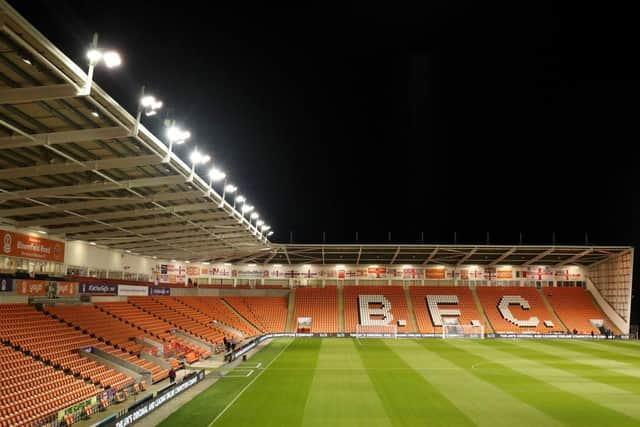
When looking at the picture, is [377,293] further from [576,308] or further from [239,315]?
[576,308]

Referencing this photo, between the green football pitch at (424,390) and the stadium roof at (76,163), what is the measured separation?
9.70 m

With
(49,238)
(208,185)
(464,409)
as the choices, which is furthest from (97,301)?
(464,409)

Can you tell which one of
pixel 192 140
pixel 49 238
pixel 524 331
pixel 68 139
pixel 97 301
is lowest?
pixel 524 331

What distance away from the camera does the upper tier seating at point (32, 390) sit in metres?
16.0

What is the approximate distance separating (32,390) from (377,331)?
134 feet

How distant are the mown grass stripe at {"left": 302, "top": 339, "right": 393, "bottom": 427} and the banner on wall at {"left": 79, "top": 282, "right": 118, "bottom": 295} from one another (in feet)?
46.3

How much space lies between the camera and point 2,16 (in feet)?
32.0

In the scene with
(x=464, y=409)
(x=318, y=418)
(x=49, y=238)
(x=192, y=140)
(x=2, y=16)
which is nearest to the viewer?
(x=2, y=16)

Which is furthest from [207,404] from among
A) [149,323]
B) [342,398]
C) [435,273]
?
[435,273]

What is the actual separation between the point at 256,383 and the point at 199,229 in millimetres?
13588

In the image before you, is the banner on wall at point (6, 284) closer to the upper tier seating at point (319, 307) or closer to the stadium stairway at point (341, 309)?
the upper tier seating at point (319, 307)

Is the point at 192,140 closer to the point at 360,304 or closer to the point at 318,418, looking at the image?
the point at 318,418

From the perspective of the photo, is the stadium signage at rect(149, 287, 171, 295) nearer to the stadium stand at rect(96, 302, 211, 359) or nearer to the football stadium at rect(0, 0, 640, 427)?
the football stadium at rect(0, 0, 640, 427)

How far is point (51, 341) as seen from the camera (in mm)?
22531
